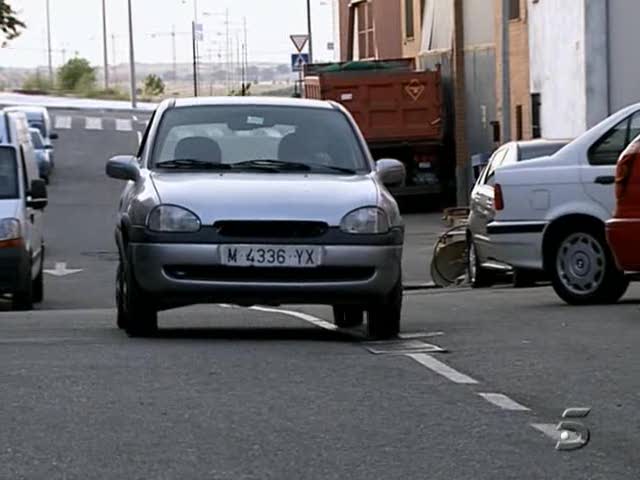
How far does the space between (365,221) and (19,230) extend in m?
7.53

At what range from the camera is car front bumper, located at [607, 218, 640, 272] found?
43.5 feet

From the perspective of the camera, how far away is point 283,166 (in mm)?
12508

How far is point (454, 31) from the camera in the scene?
41531 mm

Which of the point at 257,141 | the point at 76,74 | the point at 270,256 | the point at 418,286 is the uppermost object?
the point at 76,74

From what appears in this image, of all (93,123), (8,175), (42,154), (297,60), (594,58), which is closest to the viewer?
(8,175)

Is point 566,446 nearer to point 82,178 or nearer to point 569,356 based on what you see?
point 569,356

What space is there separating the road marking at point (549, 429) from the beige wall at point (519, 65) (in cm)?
2597

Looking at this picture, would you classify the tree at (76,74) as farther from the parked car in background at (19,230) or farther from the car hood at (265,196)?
the car hood at (265,196)

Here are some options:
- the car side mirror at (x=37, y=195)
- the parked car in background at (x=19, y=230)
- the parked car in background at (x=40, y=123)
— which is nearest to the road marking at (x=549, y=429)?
the parked car in background at (x=19, y=230)

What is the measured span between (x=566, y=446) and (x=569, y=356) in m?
3.27

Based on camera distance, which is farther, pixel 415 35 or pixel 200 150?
pixel 415 35

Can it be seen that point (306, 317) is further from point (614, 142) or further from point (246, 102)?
point (614, 142)

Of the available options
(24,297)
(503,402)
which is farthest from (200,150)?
(24,297)

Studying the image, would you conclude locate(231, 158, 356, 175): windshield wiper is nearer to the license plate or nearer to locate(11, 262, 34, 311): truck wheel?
the license plate
